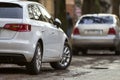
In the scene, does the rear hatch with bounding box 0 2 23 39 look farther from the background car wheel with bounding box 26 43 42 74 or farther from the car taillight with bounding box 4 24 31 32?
the background car wheel with bounding box 26 43 42 74

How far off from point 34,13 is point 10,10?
2.16 feet

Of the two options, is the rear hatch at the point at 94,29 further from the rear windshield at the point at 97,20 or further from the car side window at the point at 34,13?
the car side window at the point at 34,13

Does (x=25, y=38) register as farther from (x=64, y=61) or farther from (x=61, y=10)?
(x=61, y=10)

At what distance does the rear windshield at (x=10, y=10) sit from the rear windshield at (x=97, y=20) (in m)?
9.16

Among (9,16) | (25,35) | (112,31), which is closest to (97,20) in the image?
(112,31)

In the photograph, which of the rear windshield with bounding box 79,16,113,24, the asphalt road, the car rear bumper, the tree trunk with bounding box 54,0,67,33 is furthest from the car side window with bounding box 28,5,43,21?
the tree trunk with bounding box 54,0,67,33

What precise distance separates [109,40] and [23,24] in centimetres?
966

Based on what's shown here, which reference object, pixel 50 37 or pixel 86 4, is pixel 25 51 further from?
pixel 86 4

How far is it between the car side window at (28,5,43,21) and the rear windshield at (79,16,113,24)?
8.38 metres

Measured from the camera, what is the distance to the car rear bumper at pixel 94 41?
21594 millimetres

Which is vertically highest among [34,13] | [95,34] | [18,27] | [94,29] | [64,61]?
[34,13]

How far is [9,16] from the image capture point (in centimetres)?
1259

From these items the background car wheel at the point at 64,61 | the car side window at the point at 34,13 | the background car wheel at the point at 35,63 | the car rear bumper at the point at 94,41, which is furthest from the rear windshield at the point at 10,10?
the car rear bumper at the point at 94,41

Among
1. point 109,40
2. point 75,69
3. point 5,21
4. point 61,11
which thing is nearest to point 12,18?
point 5,21
